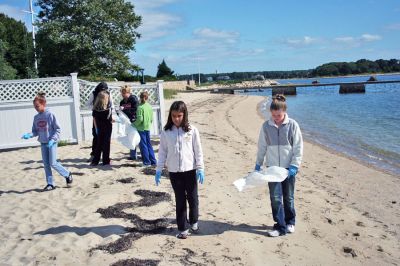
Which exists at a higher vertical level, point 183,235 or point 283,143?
point 283,143

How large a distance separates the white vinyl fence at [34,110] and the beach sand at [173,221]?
2745mm

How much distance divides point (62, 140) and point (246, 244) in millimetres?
8336

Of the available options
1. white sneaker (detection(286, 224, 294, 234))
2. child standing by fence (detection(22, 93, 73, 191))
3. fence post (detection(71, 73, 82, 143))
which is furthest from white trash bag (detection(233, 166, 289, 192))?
fence post (detection(71, 73, 82, 143))

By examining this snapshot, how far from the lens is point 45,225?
538 cm

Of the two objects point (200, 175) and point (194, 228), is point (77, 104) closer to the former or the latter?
point (194, 228)

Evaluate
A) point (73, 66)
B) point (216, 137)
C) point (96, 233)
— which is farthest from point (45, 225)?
point (73, 66)

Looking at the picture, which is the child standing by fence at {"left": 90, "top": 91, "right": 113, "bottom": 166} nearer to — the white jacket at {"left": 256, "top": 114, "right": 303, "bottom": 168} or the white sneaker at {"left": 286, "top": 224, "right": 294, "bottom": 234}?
the white jacket at {"left": 256, "top": 114, "right": 303, "bottom": 168}

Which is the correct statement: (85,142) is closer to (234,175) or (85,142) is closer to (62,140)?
(62,140)

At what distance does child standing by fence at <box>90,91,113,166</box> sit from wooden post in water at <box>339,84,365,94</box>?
216 ft

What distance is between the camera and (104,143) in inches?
338

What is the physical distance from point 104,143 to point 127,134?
0.52 m

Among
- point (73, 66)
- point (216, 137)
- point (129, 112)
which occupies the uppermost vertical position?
point (73, 66)

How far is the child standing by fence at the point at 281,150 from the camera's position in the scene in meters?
4.77

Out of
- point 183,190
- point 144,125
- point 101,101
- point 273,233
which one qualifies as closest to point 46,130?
point 101,101
